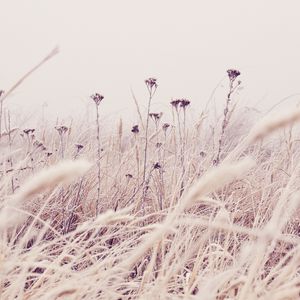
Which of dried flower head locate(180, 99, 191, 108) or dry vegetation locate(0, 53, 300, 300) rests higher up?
dried flower head locate(180, 99, 191, 108)

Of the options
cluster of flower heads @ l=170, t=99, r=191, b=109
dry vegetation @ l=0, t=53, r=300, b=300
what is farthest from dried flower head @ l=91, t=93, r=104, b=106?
cluster of flower heads @ l=170, t=99, r=191, b=109

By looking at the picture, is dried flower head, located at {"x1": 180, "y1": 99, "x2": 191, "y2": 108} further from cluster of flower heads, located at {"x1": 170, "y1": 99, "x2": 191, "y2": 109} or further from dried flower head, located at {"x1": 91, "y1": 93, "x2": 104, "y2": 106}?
dried flower head, located at {"x1": 91, "y1": 93, "x2": 104, "y2": 106}

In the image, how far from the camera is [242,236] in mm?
2166

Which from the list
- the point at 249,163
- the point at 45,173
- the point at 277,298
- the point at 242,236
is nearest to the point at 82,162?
the point at 45,173

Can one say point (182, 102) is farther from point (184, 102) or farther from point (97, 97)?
point (97, 97)

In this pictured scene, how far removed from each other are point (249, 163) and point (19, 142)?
180 inches

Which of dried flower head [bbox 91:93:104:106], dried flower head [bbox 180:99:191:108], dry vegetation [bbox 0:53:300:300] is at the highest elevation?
dried flower head [bbox 91:93:104:106]

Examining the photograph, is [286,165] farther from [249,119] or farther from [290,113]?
[249,119]

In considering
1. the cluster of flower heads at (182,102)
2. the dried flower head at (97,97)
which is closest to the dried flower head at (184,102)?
the cluster of flower heads at (182,102)

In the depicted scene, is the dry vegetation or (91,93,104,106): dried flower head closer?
the dry vegetation

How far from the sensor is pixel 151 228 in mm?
1736

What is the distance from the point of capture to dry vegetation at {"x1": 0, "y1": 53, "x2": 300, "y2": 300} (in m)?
0.90

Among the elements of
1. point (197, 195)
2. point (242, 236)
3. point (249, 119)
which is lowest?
point (242, 236)

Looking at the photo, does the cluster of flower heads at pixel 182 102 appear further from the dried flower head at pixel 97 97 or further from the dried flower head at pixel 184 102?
the dried flower head at pixel 97 97
